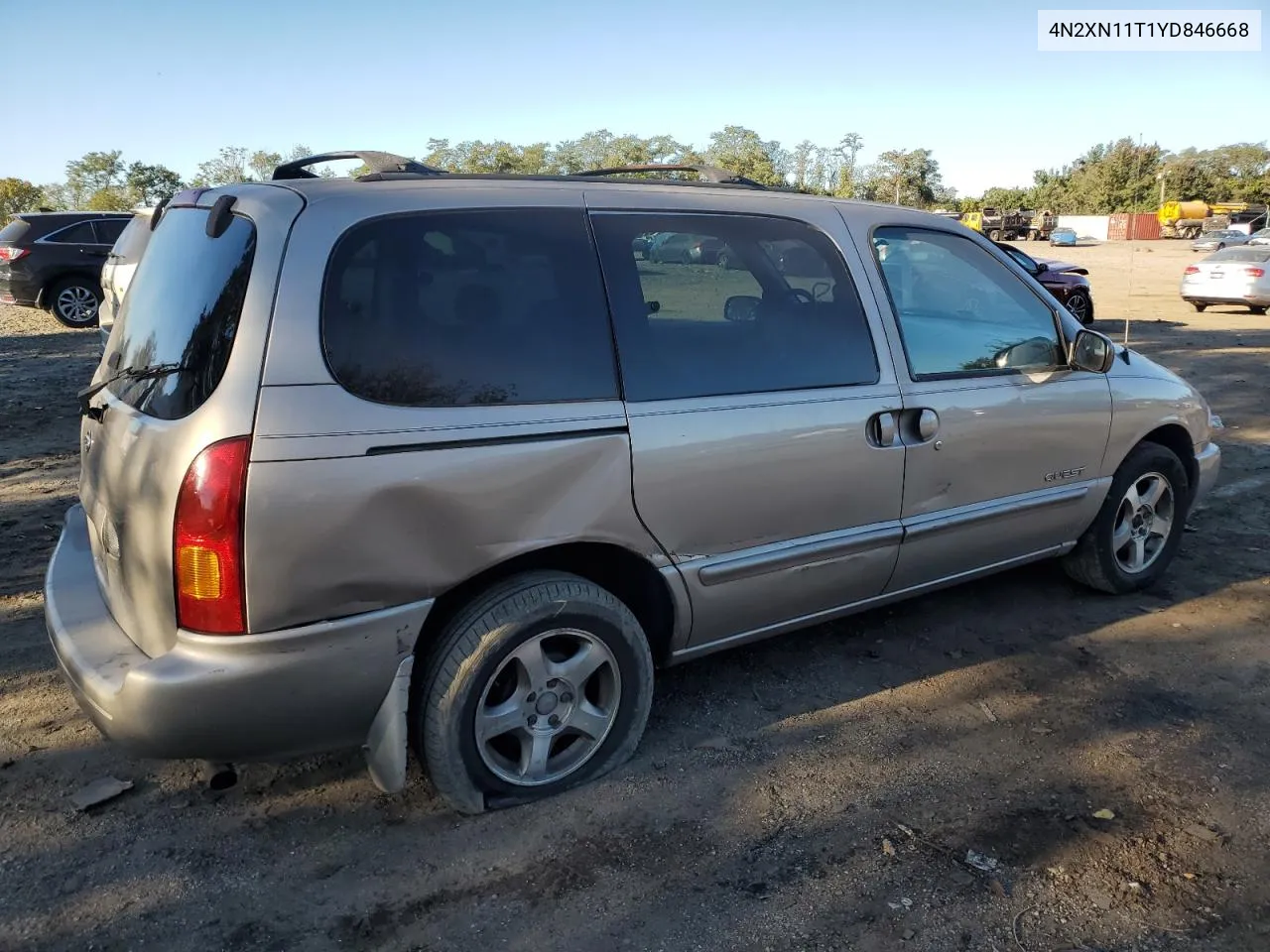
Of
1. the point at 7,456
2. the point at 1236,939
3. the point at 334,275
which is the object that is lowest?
the point at 1236,939

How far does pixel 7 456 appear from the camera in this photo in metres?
7.03

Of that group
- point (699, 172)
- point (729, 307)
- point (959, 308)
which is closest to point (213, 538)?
point (729, 307)

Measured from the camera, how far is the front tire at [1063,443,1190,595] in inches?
169

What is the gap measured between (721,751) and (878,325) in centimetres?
159

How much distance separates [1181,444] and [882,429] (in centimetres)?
214

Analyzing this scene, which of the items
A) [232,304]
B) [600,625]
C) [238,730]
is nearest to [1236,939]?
[600,625]

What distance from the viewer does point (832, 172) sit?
314ft

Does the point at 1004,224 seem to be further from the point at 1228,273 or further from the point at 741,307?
the point at 741,307

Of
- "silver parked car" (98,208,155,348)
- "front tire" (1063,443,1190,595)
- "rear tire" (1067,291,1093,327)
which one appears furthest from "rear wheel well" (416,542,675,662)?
"rear tire" (1067,291,1093,327)

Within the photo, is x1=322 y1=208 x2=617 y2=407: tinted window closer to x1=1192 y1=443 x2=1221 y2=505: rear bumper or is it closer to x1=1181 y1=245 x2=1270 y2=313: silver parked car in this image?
x1=1192 y1=443 x2=1221 y2=505: rear bumper

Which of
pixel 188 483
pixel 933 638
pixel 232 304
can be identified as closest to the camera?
pixel 188 483

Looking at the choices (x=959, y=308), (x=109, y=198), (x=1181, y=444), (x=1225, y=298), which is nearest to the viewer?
(x=959, y=308)

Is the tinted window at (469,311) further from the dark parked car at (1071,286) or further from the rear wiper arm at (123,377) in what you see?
the dark parked car at (1071,286)

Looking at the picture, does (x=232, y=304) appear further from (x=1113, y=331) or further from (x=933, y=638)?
(x=1113, y=331)
